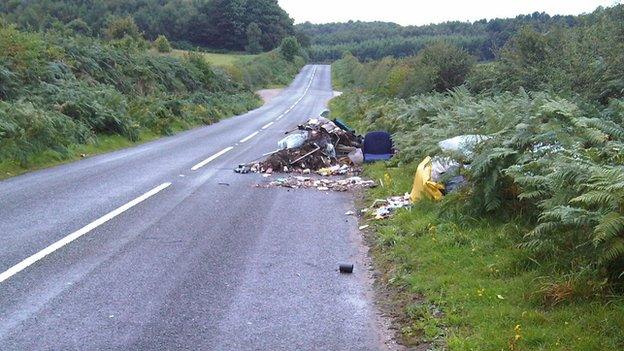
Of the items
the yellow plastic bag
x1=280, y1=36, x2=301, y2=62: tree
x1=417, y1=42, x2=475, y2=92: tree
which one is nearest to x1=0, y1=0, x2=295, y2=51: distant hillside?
x1=280, y1=36, x2=301, y2=62: tree

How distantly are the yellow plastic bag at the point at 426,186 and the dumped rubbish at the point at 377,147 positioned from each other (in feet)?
16.7

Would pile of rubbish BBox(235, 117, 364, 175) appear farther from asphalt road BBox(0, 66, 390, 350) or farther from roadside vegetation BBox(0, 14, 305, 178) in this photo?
roadside vegetation BBox(0, 14, 305, 178)

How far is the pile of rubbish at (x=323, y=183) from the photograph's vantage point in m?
12.3

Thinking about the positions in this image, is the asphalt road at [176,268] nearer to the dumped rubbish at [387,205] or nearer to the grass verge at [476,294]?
the grass verge at [476,294]

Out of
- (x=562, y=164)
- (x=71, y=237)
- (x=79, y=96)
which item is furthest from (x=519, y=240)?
(x=79, y=96)

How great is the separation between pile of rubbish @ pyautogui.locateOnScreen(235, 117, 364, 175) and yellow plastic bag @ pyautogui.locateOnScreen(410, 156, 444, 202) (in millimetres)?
4542

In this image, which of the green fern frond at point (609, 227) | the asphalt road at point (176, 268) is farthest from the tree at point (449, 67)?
the green fern frond at point (609, 227)

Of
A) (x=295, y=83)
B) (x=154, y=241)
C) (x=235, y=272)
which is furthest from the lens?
(x=295, y=83)

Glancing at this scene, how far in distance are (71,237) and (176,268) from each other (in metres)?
2.00

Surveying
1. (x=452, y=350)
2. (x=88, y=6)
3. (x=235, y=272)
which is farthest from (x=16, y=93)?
(x=88, y=6)

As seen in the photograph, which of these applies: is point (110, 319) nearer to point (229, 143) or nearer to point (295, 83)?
point (229, 143)

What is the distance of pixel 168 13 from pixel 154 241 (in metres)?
103

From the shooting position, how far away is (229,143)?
2161cm

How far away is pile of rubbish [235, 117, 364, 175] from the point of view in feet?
47.9
